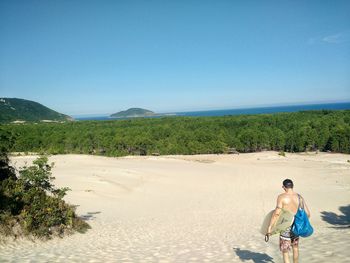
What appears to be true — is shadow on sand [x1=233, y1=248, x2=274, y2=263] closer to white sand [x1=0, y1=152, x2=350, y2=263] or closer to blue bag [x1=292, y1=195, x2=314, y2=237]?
white sand [x1=0, y1=152, x2=350, y2=263]

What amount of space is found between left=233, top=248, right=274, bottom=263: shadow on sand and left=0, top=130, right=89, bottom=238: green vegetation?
264 inches

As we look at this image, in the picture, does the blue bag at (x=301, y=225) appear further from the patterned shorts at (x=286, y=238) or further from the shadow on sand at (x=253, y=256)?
the shadow on sand at (x=253, y=256)

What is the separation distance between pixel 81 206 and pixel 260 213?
10590mm

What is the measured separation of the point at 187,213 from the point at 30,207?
993cm

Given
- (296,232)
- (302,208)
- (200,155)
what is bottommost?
(200,155)

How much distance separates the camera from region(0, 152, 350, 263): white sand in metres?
10.5

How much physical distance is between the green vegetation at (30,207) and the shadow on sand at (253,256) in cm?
671

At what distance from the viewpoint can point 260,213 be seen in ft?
69.0

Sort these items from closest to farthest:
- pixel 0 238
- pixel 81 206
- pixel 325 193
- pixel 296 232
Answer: pixel 296 232 → pixel 0 238 → pixel 81 206 → pixel 325 193

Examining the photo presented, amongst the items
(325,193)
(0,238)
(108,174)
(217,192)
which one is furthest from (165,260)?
(108,174)

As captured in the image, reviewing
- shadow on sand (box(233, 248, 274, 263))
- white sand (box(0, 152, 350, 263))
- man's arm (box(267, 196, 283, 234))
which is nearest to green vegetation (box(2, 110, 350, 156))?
white sand (box(0, 152, 350, 263))

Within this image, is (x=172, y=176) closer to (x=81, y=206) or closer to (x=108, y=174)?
(x=108, y=174)

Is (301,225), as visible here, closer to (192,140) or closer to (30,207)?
(30,207)

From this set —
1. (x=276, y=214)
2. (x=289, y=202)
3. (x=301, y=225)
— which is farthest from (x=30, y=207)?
(x=301, y=225)
